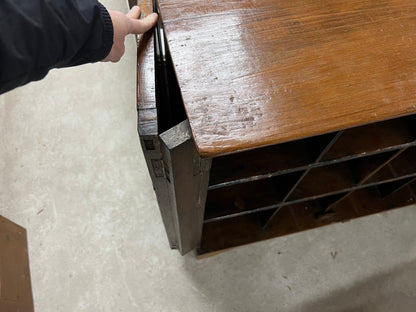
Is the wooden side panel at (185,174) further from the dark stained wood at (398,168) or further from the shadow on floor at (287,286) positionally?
the dark stained wood at (398,168)

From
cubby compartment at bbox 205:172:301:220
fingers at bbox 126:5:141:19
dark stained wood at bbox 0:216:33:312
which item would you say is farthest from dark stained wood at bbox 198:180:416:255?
fingers at bbox 126:5:141:19

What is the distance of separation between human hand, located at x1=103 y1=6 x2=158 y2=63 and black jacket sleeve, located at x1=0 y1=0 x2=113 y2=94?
21 mm

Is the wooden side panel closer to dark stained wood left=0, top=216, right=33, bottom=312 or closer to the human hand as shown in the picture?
the human hand

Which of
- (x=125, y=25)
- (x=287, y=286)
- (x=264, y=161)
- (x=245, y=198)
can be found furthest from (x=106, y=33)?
(x=287, y=286)

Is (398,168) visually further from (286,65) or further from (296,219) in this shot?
(286,65)

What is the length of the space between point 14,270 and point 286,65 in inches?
43.7

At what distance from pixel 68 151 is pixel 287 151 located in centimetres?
101

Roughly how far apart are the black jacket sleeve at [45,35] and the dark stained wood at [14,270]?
0.78 meters

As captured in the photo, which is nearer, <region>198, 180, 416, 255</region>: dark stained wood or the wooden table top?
the wooden table top

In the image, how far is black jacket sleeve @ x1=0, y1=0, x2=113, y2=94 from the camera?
0.43 metres

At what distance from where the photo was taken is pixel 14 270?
104cm

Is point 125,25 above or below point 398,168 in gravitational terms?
above

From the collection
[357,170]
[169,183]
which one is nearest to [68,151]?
[169,183]

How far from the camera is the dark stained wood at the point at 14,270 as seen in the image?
3.17 feet
